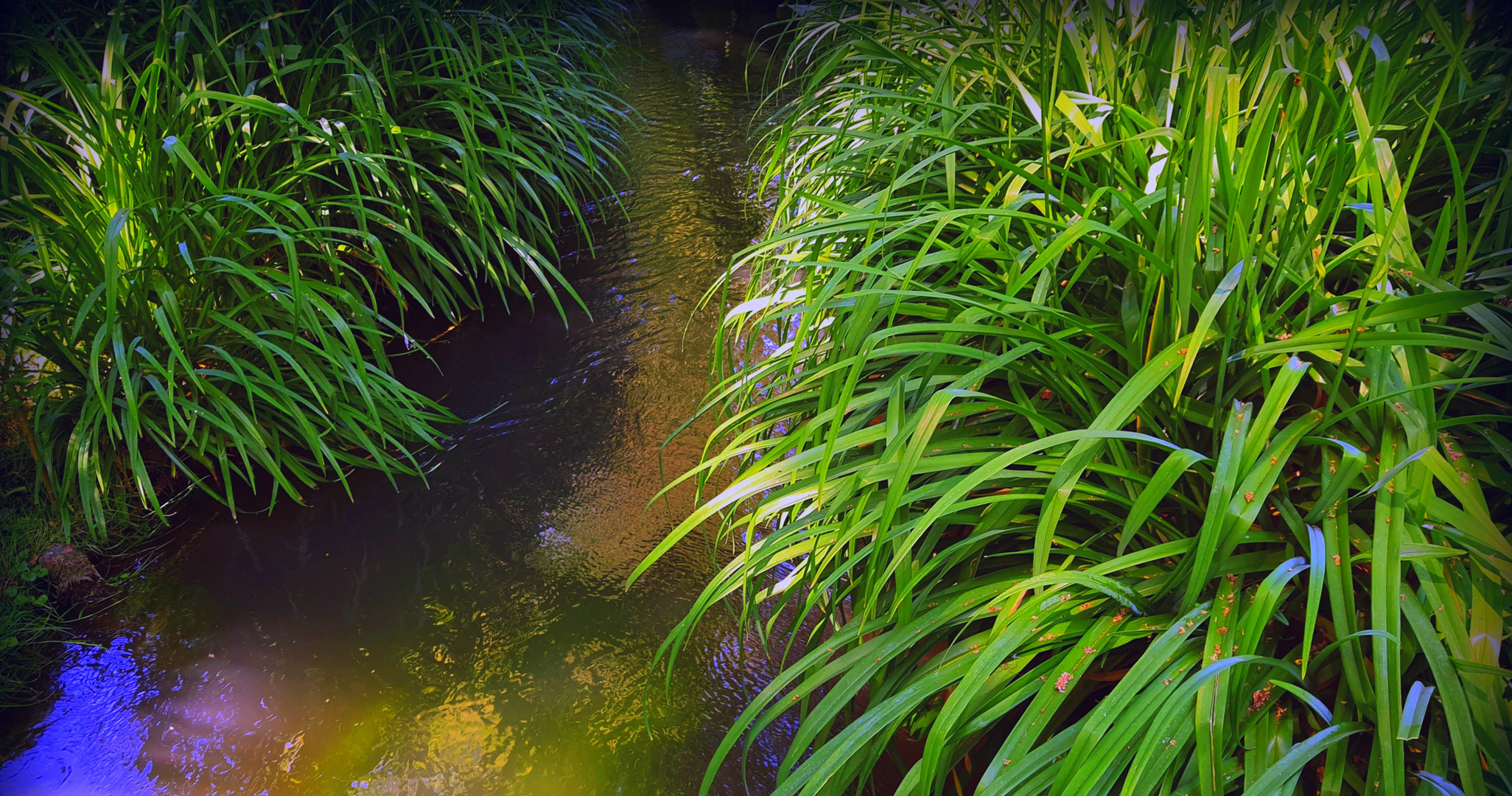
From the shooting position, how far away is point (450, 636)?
69.3 inches

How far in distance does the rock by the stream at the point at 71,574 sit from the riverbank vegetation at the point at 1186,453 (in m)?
1.59

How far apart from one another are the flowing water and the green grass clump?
0.19 metres

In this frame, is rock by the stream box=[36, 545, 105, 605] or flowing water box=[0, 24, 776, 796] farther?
rock by the stream box=[36, 545, 105, 605]

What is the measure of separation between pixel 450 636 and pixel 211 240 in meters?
1.24

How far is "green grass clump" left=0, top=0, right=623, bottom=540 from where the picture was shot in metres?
1.84

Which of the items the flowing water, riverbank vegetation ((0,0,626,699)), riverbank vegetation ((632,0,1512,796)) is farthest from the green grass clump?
riverbank vegetation ((632,0,1512,796))

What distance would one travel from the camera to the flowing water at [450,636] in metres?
1.50

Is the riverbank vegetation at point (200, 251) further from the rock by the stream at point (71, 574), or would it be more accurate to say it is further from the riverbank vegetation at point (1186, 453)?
the riverbank vegetation at point (1186, 453)

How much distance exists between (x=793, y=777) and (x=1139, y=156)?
1.10 m

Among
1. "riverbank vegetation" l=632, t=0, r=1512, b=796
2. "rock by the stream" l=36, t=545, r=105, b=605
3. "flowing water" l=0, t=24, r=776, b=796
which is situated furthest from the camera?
"rock by the stream" l=36, t=545, r=105, b=605

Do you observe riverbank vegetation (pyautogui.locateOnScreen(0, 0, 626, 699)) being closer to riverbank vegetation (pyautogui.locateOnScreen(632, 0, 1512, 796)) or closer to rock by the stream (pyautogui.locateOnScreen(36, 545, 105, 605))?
rock by the stream (pyautogui.locateOnScreen(36, 545, 105, 605))

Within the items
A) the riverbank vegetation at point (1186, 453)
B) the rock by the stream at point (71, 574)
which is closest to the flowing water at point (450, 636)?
the rock by the stream at point (71, 574)

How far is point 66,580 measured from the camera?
6.04 feet

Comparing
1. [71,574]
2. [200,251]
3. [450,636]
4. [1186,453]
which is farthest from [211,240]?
[1186,453]
